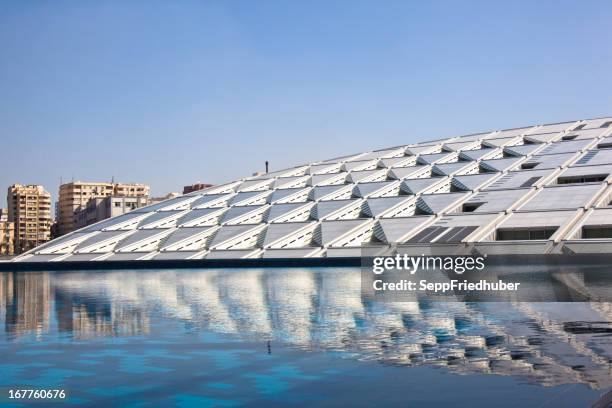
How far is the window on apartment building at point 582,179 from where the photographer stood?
37.6 m

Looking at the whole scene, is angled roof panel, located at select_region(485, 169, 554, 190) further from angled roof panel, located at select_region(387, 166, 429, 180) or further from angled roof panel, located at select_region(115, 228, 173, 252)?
angled roof panel, located at select_region(115, 228, 173, 252)

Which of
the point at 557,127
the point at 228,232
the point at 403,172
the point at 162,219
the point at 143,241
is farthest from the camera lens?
the point at 557,127

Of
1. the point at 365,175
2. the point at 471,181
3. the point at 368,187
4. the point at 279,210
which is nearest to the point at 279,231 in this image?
the point at 279,210

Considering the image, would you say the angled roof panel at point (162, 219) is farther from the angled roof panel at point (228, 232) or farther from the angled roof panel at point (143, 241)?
the angled roof panel at point (228, 232)

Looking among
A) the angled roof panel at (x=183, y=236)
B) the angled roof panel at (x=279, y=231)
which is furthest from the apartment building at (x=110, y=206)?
the angled roof panel at (x=279, y=231)

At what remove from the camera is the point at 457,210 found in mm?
37375

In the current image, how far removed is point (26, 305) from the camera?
2011cm

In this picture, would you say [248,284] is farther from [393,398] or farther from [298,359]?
[393,398]

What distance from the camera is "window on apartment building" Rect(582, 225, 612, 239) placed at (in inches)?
1203

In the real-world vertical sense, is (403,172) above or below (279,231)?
above

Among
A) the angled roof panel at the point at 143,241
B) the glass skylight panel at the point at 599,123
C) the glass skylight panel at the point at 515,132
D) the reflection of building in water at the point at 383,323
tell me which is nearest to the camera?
the reflection of building in water at the point at 383,323
